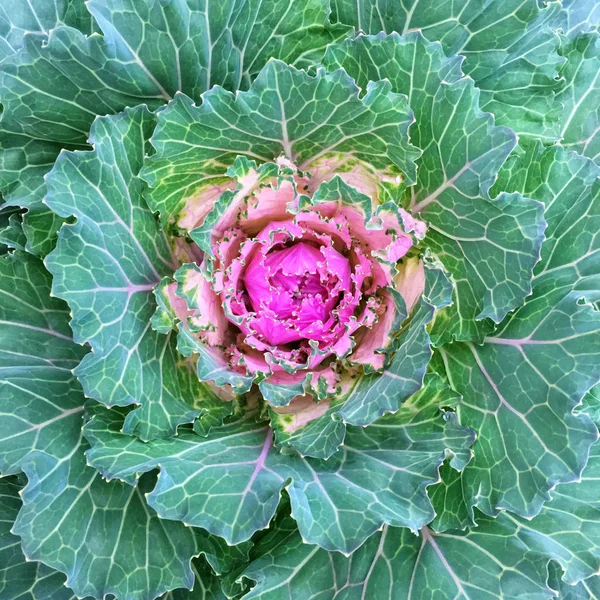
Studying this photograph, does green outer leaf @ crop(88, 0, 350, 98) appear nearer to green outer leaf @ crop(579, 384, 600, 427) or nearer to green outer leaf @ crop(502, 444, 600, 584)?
green outer leaf @ crop(579, 384, 600, 427)

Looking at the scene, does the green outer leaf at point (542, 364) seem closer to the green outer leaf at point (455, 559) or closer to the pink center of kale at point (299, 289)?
the green outer leaf at point (455, 559)

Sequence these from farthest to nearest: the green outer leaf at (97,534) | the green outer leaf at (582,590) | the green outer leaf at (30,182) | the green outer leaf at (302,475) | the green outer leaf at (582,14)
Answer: the green outer leaf at (582,14)
the green outer leaf at (582,590)
the green outer leaf at (30,182)
the green outer leaf at (97,534)
the green outer leaf at (302,475)

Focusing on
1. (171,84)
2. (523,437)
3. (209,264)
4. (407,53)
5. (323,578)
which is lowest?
(323,578)

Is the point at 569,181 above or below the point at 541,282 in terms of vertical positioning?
above

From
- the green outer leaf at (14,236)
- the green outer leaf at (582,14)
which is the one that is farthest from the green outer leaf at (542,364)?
the green outer leaf at (14,236)

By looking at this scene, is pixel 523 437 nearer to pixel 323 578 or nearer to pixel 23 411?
pixel 323 578

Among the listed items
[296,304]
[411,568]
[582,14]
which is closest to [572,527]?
[411,568]

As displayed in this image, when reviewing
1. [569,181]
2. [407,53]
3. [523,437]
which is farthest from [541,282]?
[407,53]
